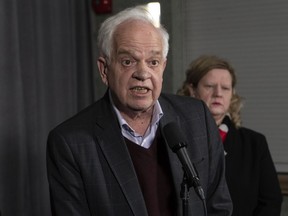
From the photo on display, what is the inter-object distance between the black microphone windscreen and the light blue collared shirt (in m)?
0.21

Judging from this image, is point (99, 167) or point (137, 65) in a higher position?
point (137, 65)

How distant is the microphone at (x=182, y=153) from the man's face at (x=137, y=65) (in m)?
0.15

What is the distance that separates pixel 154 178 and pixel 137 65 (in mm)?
353

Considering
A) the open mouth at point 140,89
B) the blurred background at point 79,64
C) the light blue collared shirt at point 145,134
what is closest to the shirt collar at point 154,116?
the light blue collared shirt at point 145,134

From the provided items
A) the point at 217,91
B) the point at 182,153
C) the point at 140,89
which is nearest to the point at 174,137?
the point at 182,153

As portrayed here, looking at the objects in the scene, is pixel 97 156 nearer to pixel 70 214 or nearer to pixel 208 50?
pixel 70 214

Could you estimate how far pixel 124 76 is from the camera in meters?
1.27

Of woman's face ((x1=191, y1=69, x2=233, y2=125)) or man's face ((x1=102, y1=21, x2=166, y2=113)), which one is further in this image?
woman's face ((x1=191, y1=69, x2=233, y2=125))

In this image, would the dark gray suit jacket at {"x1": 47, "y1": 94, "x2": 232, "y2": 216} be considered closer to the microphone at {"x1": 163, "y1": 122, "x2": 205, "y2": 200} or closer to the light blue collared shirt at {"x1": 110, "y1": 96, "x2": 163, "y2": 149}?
the light blue collared shirt at {"x1": 110, "y1": 96, "x2": 163, "y2": 149}

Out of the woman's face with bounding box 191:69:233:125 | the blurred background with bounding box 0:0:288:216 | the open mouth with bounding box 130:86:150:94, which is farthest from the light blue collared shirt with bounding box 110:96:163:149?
the blurred background with bounding box 0:0:288:216

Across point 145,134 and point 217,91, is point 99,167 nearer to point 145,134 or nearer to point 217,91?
point 145,134

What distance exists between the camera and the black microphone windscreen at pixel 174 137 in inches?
43.0

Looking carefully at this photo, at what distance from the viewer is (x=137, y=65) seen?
1.26 metres

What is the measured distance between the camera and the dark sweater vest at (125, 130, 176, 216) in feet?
4.23
